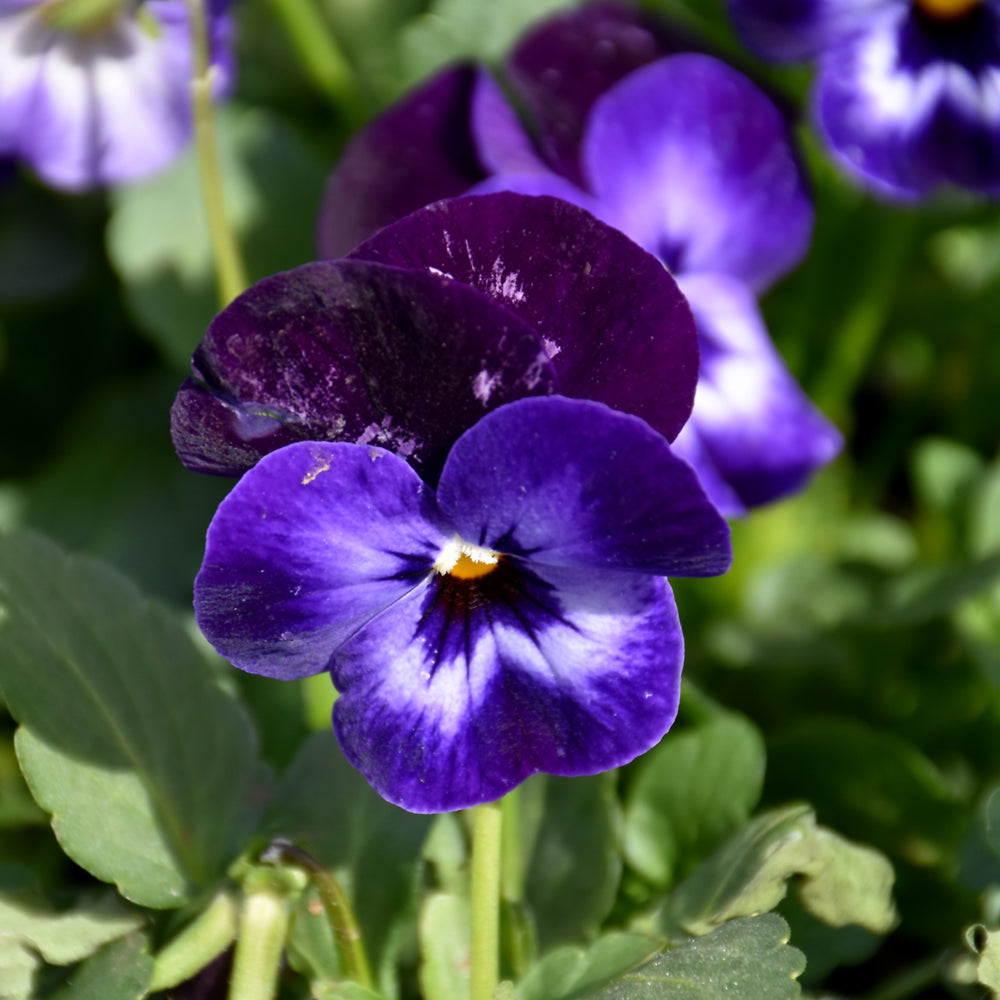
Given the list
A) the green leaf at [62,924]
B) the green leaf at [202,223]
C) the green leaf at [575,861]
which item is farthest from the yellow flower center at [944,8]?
the green leaf at [62,924]

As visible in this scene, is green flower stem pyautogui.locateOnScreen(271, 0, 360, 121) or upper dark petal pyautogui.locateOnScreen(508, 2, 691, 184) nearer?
upper dark petal pyautogui.locateOnScreen(508, 2, 691, 184)

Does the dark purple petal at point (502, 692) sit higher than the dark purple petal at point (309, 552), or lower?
lower

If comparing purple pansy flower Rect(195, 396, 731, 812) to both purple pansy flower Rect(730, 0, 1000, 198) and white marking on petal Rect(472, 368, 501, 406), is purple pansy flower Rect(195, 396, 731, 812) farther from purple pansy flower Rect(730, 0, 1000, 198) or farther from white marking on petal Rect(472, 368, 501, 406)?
purple pansy flower Rect(730, 0, 1000, 198)

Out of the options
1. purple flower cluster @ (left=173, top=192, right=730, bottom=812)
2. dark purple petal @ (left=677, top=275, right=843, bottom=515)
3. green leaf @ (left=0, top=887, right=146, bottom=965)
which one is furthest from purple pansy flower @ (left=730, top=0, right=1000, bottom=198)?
green leaf @ (left=0, top=887, right=146, bottom=965)

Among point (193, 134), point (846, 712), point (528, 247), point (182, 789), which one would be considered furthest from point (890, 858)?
point (193, 134)

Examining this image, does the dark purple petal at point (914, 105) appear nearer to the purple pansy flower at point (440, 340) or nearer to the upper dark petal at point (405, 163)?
the upper dark petal at point (405, 163)
